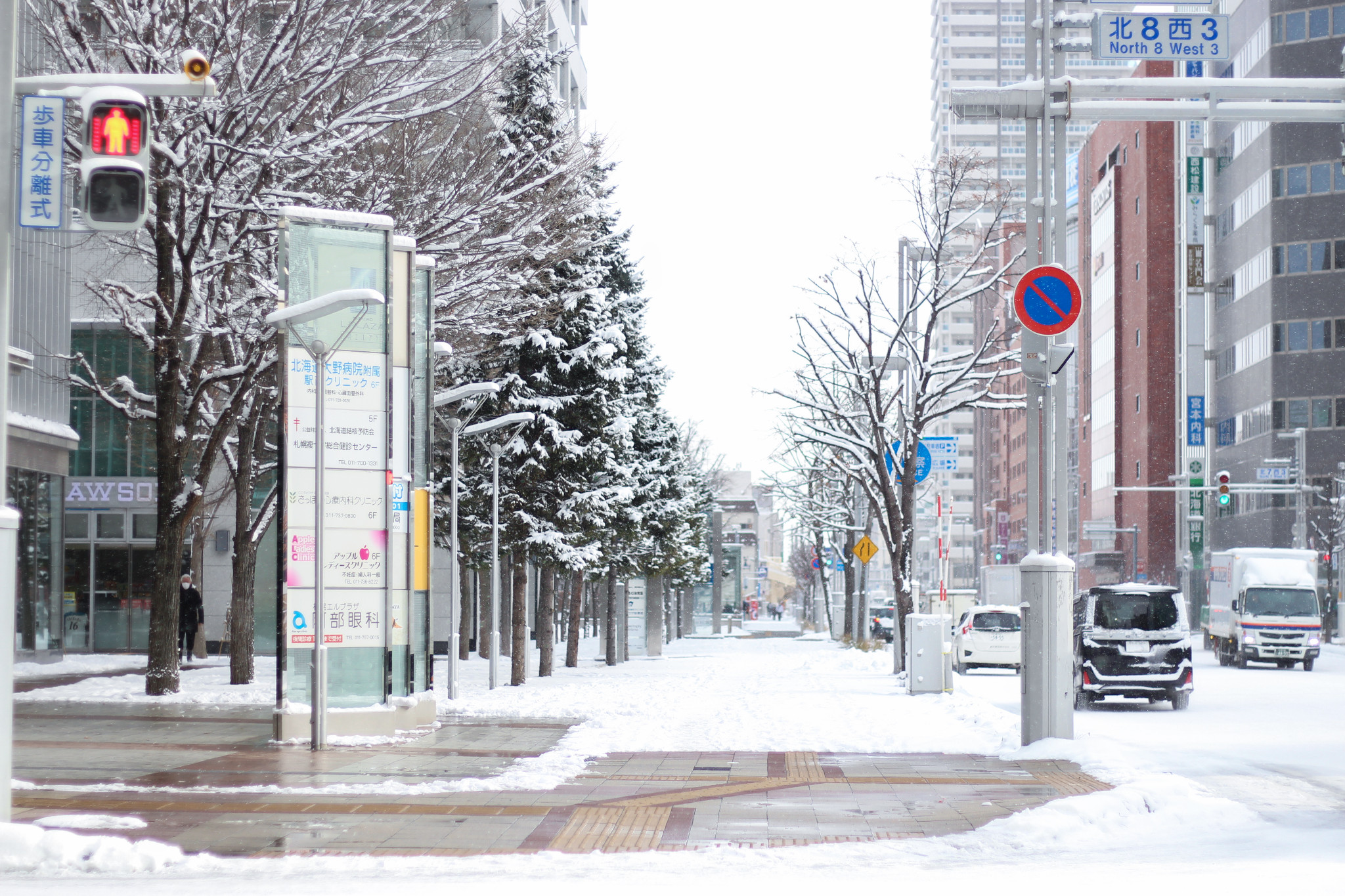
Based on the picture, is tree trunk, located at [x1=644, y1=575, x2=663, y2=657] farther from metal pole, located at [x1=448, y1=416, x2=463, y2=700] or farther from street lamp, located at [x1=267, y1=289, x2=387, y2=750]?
street lamp, located at [x1=267, y1=289, x2=387, y2=750]

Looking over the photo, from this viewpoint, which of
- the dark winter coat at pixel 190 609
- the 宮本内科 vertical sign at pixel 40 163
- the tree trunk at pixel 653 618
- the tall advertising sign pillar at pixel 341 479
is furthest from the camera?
the tree trunk at pixel 653 618

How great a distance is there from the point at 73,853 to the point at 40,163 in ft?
14.3

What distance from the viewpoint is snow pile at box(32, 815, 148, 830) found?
32.3 feet

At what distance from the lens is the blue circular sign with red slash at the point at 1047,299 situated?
1564 centimetres

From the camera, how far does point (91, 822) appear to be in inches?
395

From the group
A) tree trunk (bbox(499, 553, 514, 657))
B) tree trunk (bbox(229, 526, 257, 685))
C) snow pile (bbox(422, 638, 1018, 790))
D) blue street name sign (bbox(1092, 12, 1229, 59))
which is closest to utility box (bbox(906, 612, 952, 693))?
snow pile (bbox(422, 638, 1018, 790))

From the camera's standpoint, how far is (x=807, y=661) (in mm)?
42375

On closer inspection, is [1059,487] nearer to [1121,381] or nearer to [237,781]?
[237,781]

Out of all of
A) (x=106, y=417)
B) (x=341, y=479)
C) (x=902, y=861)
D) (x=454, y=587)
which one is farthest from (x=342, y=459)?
(x=106, y=417)

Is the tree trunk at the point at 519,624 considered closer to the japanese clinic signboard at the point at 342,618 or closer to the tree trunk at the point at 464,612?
the tree trunk at the point at 464,612

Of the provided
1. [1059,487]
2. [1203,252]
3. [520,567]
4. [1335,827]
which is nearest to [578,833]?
[1335,827]

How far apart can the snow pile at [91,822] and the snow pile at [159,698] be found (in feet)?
41.1

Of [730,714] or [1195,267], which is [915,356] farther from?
[1195,267]

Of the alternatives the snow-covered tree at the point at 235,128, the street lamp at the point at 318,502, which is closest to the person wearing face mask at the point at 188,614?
the snow-covered tree at the point at 235,128
